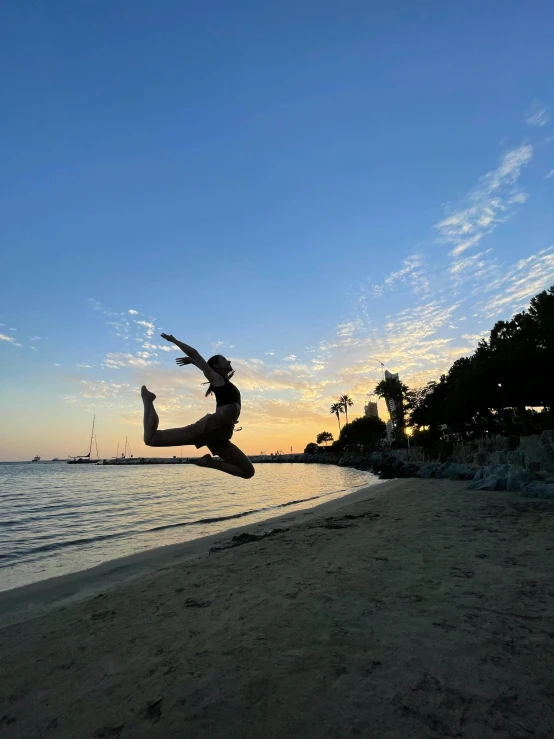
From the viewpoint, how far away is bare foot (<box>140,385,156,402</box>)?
4906mm

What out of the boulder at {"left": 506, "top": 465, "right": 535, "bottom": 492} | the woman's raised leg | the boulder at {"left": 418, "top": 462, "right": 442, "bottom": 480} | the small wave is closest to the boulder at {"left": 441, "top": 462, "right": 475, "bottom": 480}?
the boulder at {"left": 418, "top": 462, "right": 442, "bottom": 480}

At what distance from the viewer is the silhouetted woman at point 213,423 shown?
4.43 m

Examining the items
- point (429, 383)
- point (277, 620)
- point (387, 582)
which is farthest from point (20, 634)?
point (429, 383)

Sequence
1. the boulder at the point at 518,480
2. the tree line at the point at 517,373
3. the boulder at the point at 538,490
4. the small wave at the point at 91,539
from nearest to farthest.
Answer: the small wave at the point at 91,539, the boulder at the point at 538,490, the boulder at the point at 518,480, the tree line at the point at 517,373

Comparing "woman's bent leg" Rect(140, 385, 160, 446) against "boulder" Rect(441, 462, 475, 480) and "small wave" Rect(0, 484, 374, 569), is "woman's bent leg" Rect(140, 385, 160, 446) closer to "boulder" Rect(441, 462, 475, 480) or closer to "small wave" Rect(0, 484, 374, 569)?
"small wave" Rect(0, 484, 374, 569)

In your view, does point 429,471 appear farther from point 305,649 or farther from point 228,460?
point 305,649

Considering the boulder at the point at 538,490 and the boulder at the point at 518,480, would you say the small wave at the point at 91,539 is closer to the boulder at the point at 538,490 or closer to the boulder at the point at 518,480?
the boulder at the point at 518,480

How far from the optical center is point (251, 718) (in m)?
2.93

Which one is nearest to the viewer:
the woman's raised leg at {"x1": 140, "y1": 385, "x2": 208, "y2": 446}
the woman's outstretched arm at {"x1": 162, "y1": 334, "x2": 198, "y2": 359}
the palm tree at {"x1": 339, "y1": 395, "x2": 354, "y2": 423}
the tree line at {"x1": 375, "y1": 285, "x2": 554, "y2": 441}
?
the woman's outstretched arm at {"x1": 162, "y1": 334, "x2": 198, "y2": 359}

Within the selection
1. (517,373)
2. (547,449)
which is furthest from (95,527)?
(517,373)


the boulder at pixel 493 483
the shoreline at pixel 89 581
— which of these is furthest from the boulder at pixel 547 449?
the shoreline at pixel 89 581

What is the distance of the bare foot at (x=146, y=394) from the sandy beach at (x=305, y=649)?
101 inches

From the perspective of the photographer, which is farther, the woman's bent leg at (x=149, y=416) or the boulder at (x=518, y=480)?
the boulder at (x=518, y=480)

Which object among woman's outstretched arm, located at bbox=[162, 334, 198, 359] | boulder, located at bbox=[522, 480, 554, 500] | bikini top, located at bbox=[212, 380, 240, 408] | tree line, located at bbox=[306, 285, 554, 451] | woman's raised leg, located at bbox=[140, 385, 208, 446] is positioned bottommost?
boulder, located at bbox=[522, 480, 554, 500]
